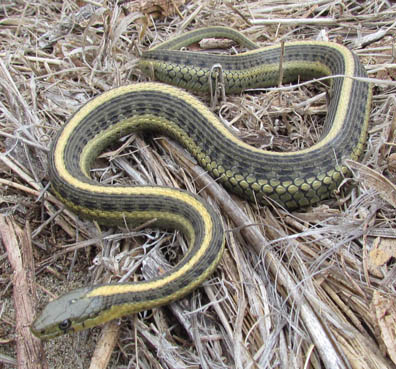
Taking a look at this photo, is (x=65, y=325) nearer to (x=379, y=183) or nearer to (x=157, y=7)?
(x=379, y=183)

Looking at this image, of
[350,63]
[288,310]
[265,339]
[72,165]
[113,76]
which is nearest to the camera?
[265,339]

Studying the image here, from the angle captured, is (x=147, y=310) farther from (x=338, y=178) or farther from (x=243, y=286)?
(x=338, y=178)

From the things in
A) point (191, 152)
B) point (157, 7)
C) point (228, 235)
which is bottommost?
point (228, 235)

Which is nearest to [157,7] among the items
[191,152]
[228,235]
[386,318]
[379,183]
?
[191,152]

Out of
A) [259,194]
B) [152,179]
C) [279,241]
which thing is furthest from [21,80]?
[279,241]

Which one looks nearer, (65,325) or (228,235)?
(65,325)

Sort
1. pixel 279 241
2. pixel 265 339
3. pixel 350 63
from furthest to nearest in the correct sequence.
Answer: pixel 350 63, pixel 279 241, pixel 265 339
